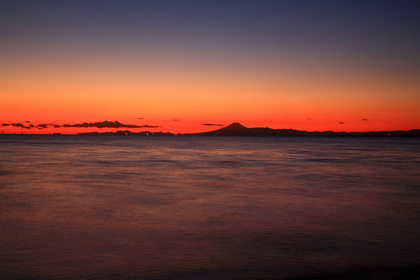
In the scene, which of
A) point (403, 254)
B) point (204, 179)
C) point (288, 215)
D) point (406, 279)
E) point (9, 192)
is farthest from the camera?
point (204, 179)

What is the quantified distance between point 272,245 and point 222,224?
1.91 metres

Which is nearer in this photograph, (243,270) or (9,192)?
(243,270)

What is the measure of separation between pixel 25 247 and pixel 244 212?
545 centimetres

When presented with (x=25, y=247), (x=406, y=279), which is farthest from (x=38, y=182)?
(x=406, y=279)

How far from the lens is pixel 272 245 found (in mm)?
6637

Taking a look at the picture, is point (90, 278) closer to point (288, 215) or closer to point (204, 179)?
point (288, 215)

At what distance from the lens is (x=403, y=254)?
612cm

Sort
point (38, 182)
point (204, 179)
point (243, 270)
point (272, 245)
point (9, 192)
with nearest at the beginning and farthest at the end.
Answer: point (243, 270), point (272, 245), point (9, 192), point (38, 182), point (204, 179)

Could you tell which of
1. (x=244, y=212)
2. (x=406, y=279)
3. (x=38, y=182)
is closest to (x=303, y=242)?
(x=406, y=279)

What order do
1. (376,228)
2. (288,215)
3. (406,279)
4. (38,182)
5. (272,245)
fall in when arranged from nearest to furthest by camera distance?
(406,279)
(272,245)
(376,228)
(288,215)
(38,182)

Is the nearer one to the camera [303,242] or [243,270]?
[243,270]

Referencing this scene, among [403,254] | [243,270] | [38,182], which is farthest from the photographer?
[38,182]

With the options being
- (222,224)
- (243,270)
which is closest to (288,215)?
(222,224)

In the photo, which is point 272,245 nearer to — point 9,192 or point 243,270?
point 243,270
